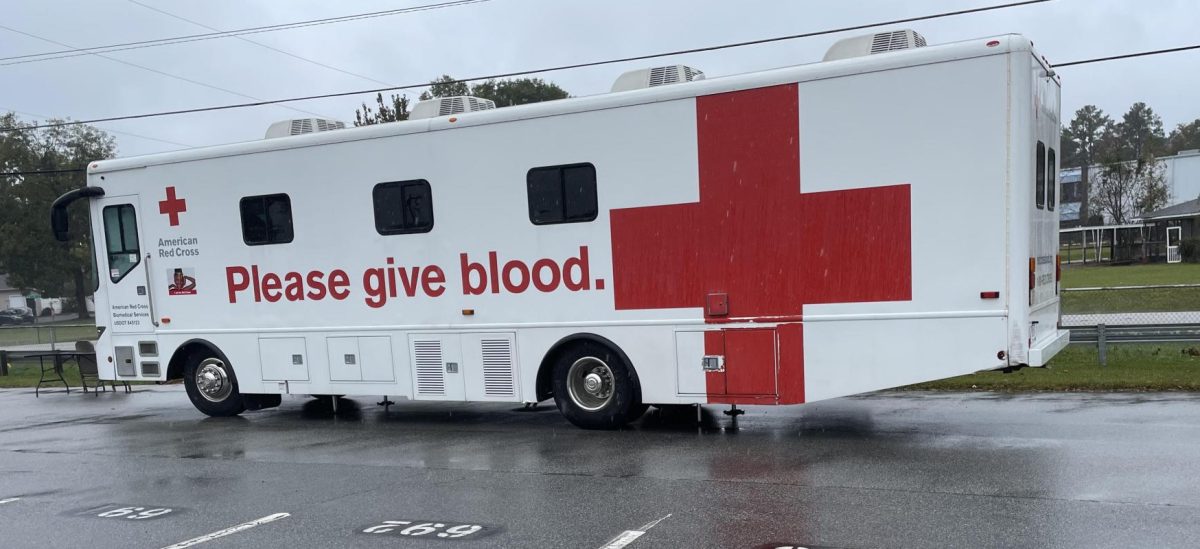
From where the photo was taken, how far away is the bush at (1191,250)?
42.4m

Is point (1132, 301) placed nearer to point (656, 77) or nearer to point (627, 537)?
point (656, 77)

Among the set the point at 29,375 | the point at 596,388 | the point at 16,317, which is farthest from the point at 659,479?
the point at 16,317

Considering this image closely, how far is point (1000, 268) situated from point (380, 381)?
6.52 metres

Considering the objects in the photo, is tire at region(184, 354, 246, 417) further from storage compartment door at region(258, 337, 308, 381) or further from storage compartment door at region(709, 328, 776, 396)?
storage compartment door at region(709, 328, 776, 396)

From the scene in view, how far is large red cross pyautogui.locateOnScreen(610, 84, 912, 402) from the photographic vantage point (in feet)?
→ 25.9

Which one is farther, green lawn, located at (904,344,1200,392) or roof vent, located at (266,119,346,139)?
roof vent, located at (266,119,346,139)

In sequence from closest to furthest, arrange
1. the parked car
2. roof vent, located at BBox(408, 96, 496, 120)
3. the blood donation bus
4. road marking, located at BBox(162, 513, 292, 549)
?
road marking, located at BBox(162, 513, 292, 549), the blood donation bus, roof vent, located at BBox(408, 96, 496, 120), the parked car

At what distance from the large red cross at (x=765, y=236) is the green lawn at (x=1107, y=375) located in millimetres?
4124

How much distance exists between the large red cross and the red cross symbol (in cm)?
581

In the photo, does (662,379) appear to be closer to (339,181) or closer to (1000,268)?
(1000,268)

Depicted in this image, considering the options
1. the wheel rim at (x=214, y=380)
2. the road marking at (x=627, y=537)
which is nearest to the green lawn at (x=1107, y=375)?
the road marking at (x=627, y=537)

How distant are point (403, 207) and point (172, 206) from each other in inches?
136

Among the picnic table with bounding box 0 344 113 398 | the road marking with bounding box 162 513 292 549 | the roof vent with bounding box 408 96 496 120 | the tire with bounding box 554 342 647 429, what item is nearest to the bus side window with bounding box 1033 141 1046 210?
the tire with bounding box 554 342 647 429

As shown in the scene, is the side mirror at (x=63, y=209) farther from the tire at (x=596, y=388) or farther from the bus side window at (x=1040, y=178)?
the bus side window at (x=1040, y=178)
